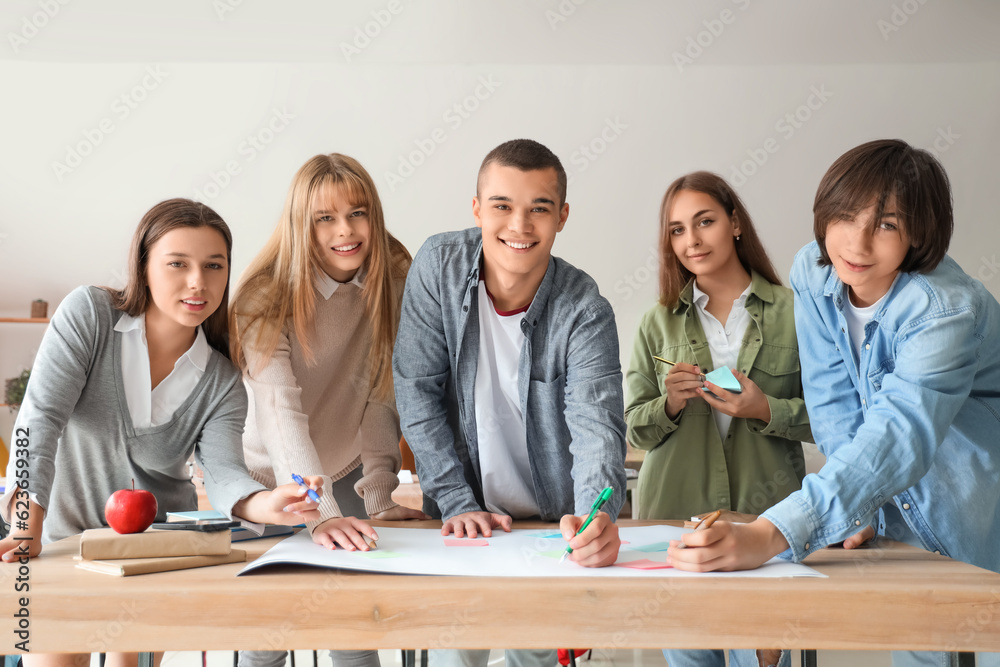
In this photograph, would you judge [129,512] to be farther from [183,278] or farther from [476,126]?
[476,126]

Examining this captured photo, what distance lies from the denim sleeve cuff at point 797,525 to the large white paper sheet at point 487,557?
3 centimetres

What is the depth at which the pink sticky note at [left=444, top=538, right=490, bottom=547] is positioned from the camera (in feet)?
3.77

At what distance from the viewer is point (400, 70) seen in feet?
16.5

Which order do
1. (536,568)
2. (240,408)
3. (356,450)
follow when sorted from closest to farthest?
(536,568)
(240,408)
(356,450)

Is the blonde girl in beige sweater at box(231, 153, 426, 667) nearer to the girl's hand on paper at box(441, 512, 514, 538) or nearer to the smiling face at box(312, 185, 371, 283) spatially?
the smiling face at box(312, 185, 371, 283)

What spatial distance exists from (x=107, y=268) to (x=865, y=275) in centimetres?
523

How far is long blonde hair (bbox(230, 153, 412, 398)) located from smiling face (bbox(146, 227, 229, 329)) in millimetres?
137

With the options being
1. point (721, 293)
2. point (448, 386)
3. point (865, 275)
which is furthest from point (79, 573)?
point (721, 293)

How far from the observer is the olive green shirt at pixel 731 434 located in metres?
1.74

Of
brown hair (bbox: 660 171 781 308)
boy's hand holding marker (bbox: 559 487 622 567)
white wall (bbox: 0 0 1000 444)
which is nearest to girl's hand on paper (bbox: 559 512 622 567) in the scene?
boy's hand holding marker (bbox: 559 487 622 567)

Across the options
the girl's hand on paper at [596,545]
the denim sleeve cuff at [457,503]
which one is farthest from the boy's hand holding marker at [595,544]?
the denim sleeve cuff at [457,503]

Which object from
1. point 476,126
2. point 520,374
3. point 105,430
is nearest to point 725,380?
point 520,374

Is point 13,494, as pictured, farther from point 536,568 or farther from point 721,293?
point 721,293

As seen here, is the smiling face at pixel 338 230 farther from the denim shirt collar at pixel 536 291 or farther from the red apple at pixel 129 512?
the red apple at pixel 129 512
